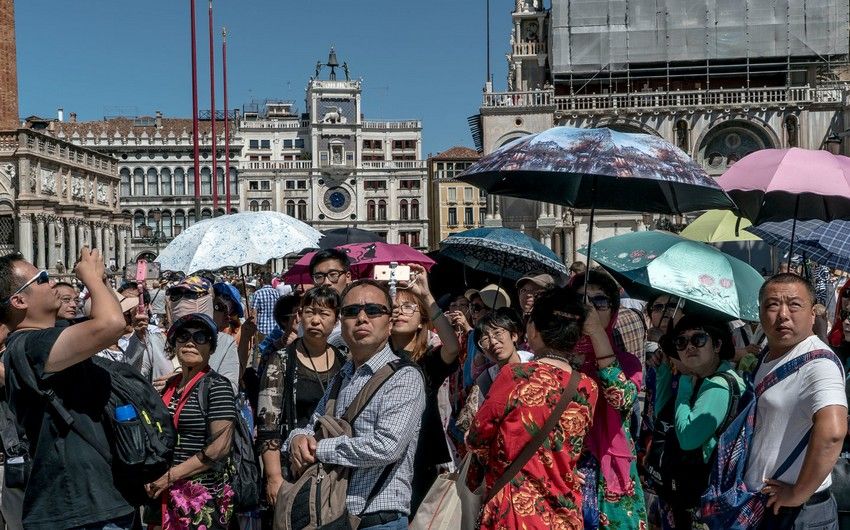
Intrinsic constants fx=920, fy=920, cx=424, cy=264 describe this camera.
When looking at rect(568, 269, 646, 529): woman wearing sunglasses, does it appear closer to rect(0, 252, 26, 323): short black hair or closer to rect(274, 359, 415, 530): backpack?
rect(274, 359, 415, 530): backpack

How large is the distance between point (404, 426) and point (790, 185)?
12.4ft

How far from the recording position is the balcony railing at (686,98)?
34.8 metres

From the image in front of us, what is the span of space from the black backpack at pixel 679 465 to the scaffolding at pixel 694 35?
3324 cm

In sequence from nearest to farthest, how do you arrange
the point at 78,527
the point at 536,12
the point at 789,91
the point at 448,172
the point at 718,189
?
the point at 78,527
the point at 718,189
the point at 789,91
the point at 536,12
the point at 448,172

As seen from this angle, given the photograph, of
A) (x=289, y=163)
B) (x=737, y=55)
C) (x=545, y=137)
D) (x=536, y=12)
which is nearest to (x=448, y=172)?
(x=289, y=163)

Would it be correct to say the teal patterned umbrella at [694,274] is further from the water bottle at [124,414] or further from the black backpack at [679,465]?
the water bottle at [124,414]

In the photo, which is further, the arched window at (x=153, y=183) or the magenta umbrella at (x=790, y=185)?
the arched window at (x=153, y=183)

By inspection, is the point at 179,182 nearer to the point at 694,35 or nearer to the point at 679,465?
the point at 694,35

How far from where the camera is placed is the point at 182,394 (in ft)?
14.6

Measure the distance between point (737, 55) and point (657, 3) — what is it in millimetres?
3743

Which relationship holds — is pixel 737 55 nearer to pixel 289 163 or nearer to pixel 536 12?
pixel 536 12

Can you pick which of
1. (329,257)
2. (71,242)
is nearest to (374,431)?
(329,257)

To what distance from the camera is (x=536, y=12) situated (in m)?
40.0

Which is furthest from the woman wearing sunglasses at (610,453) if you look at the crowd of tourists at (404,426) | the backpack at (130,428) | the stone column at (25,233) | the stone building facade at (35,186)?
the stone column at (25,233)
